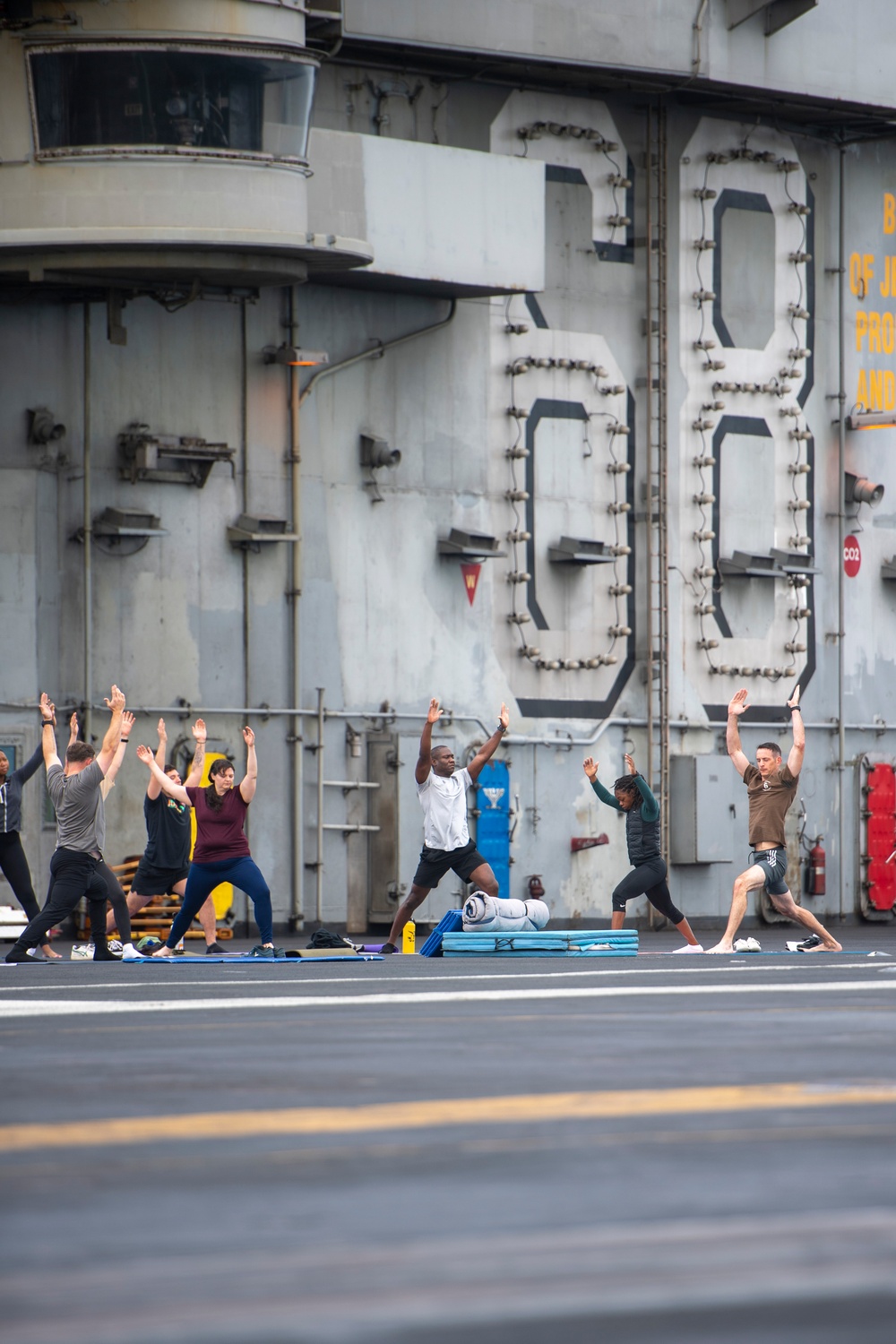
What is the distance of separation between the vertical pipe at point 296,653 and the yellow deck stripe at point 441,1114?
19176mm

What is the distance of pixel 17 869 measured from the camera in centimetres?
2052

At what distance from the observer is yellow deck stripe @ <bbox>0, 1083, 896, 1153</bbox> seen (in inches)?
256

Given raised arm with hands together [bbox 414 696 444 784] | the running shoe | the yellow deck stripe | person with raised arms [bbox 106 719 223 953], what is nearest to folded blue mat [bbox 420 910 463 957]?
raised arm with hands together [bbox 414 696 444 784]

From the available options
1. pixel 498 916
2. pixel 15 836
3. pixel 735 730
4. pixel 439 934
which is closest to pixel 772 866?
pixel 735 730

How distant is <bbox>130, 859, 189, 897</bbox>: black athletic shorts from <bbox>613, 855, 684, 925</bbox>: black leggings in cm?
413

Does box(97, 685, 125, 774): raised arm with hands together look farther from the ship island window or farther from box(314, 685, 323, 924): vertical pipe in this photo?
box(314, 685, 323, 924): vertical pipe

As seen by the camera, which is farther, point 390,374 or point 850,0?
point 850,0

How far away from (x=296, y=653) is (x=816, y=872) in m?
8.88

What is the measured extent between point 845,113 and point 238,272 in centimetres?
1102

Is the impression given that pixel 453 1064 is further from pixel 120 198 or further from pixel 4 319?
pixel 4 319

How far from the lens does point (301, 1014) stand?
1163cm

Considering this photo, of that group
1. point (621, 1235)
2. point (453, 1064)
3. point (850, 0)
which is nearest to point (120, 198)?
point (850, 0)

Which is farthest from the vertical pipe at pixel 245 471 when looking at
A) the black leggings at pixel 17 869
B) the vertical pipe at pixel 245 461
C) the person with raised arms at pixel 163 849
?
the black leggings at pixel 17 869

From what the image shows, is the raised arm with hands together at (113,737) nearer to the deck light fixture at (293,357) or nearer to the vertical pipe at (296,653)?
the vertical pipe at (296,653)
